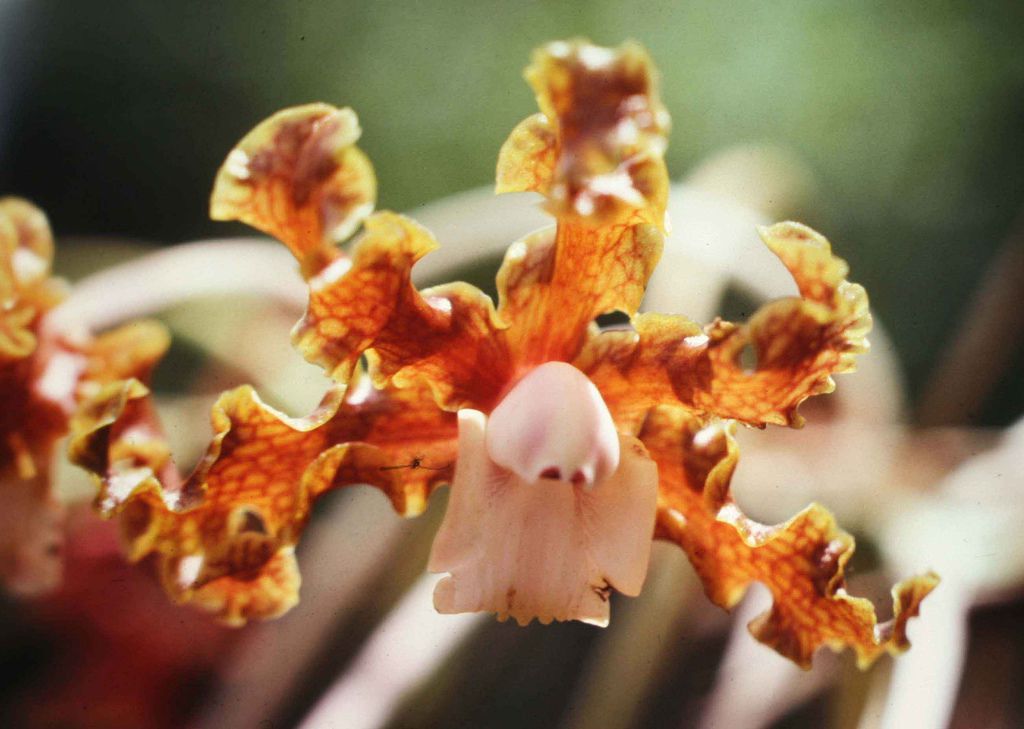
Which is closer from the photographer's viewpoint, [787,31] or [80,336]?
[80,336]

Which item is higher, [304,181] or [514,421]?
[304,181]

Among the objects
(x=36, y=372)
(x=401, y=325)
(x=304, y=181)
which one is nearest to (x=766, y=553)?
(x=401, y=325)

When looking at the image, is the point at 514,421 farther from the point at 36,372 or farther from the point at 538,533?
the point at 36,372

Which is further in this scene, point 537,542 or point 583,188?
point 537,542

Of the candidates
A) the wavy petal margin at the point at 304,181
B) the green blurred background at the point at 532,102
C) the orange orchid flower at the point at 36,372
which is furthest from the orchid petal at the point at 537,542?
the green blurred background at the point at 532,102

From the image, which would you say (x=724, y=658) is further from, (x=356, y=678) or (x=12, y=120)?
(x=12, y=120)

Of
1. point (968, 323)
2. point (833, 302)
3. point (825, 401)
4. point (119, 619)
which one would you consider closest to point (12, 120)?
point (119, 619)

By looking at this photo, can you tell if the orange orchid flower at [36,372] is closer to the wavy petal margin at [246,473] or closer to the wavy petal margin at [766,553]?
the wavy petal margin at [246,473]
